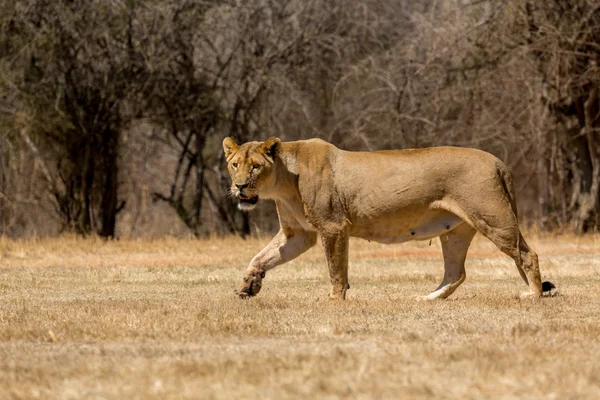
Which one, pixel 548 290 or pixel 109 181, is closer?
pixel 548 290

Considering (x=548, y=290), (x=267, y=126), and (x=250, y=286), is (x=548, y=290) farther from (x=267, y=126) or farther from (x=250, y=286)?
(x=267, y=126)

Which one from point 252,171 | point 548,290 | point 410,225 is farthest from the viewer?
point 410,225

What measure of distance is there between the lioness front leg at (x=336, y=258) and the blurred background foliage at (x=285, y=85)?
40.5 feet

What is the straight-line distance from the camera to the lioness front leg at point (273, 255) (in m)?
11.6

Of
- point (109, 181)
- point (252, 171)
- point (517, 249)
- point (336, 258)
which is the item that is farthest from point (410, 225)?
point (109, 181)

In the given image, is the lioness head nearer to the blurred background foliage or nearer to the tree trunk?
the blurred background foliage

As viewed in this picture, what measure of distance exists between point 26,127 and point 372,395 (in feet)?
63.3

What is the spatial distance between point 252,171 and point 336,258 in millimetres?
1188

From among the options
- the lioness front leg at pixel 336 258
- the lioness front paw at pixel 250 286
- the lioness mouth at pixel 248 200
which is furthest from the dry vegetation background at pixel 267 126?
the lioness mouth at pixel 248 200

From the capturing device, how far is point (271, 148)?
37.9ft

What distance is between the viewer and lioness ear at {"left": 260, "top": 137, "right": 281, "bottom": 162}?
11508mm

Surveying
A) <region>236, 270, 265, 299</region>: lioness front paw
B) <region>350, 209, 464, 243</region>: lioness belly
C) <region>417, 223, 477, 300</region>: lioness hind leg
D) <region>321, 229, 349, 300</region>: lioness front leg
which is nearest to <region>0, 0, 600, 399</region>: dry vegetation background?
<region>236, 270, 265, 299</region>: lioness front paw

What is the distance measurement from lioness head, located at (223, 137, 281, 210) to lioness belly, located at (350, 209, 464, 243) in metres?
1.06

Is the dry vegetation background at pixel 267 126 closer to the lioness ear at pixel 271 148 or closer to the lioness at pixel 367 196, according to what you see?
the lioness at pixel 367 196
